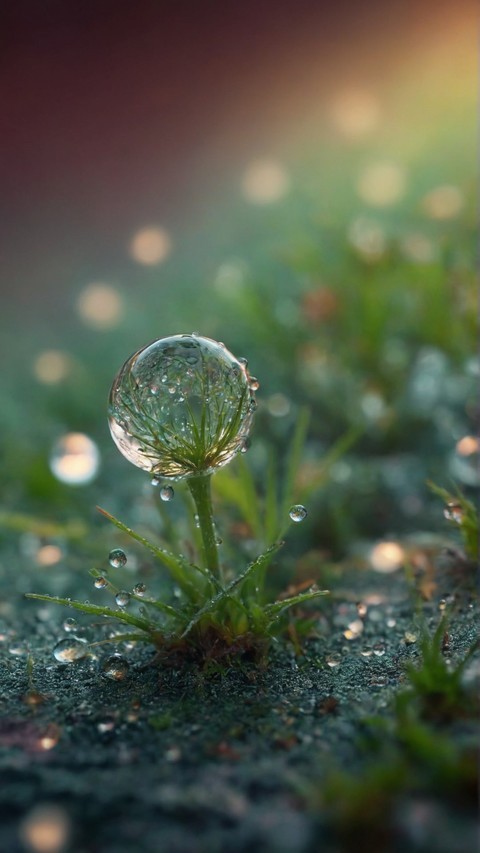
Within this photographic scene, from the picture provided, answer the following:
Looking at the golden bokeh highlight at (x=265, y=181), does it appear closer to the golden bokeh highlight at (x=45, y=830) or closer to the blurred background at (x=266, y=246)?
the blurred background at (x=266, y=246)

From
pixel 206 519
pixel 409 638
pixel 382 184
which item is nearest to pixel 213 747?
pixel 206 519

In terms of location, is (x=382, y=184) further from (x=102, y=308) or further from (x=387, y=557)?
(x=387, y=557)

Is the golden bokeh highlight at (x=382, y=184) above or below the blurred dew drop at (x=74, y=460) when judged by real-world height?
above

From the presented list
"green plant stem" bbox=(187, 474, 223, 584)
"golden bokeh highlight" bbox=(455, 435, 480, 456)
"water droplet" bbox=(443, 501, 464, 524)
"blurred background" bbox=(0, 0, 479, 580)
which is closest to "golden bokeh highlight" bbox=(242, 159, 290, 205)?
"blurred background" bbox=(0, 0, 479, 580)

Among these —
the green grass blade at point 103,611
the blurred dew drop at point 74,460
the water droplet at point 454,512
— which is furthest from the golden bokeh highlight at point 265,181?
the green grass blade at point 103,611

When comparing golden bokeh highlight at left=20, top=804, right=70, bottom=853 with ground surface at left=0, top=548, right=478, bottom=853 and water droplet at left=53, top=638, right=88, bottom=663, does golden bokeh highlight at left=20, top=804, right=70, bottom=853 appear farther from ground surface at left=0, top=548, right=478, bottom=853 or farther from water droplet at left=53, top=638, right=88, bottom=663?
water droplet at left=53, top=638, right=88, bottom=663

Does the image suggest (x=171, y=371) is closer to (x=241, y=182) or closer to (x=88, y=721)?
(x=88, y=721)

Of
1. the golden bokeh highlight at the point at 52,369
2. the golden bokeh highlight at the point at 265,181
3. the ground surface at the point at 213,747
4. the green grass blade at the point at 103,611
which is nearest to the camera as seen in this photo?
the ground surface at the point at 213,747

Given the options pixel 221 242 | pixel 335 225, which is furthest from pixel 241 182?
pixel 335 225
